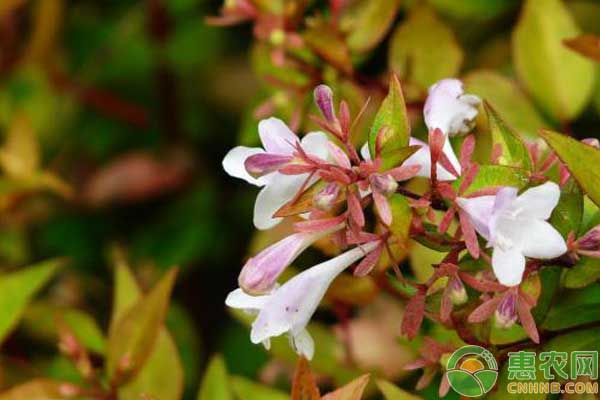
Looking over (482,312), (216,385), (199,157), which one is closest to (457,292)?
(482,312)

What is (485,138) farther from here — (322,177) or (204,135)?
(204,135)

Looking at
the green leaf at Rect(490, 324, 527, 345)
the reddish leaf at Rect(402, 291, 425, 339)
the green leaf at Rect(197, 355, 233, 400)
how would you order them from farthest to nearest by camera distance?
the green leaf at Rect(197, 355, 233, 400) < the green leaf at Rect(490, 324, 527, 345) < the reddish leaf at Rect(402, 291, 425, 339)

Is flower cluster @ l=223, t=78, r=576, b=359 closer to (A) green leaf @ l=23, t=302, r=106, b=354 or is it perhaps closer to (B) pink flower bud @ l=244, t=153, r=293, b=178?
(B) pink flower bud @ l=244, t=153, r=293, b=178

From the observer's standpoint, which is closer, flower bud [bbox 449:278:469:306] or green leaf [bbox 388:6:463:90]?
flower bud [bbox 449:278:469:306]

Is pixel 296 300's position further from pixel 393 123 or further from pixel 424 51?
pixel 424 51

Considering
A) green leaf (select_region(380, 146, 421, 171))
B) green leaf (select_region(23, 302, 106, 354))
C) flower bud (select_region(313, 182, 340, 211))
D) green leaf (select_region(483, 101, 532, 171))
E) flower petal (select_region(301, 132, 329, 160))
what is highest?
flower petal (select_region(301, 132, 329, 160))

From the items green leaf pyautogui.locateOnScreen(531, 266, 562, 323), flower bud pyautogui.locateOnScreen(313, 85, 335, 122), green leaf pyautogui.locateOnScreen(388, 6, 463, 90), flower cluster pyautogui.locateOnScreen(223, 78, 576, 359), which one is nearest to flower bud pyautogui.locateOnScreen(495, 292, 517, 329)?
flower cluster pyautogui.locateOnScreen(223, 78, 576, 359)
